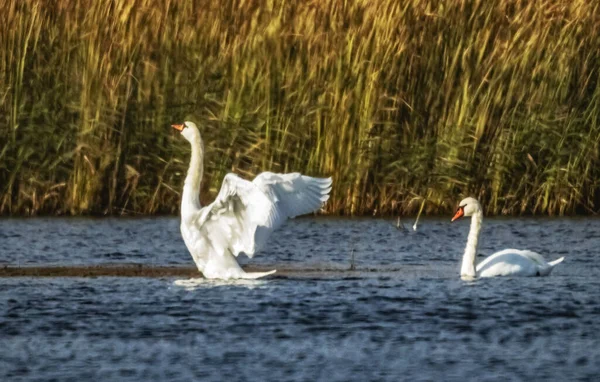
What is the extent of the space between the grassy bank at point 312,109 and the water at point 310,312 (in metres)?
0.65

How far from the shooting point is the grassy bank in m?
16.1

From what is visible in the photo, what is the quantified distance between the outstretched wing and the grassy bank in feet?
12.0

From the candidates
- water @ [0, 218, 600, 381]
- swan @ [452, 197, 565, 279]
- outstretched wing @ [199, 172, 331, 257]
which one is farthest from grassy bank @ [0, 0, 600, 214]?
outstretched wing @ [199, 172, 331, 257]

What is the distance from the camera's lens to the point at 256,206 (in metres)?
12.0

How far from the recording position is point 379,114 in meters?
16.3

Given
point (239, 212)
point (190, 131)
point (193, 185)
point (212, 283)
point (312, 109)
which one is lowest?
point (212, 283)

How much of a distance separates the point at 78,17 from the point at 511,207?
4440 millimetres

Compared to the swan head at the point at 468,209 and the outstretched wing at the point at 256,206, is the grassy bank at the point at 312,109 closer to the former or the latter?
the swan head at the point at 468,209

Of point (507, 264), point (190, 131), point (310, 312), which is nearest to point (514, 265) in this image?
point (507, 264)

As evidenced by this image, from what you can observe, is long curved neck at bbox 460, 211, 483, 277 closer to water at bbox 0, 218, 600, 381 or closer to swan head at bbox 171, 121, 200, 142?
water at bbox 0, 218, 600, 381

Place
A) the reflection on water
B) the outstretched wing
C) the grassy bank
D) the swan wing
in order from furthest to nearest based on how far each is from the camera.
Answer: the grassy bank, the swan wing, the reflection on water, the outstretched wing

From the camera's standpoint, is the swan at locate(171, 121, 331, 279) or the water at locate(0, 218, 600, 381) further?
the swan at locate(171, 121, 331, 279)

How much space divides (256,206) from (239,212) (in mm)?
297

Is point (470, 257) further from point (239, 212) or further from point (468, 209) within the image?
point (239, 212)
